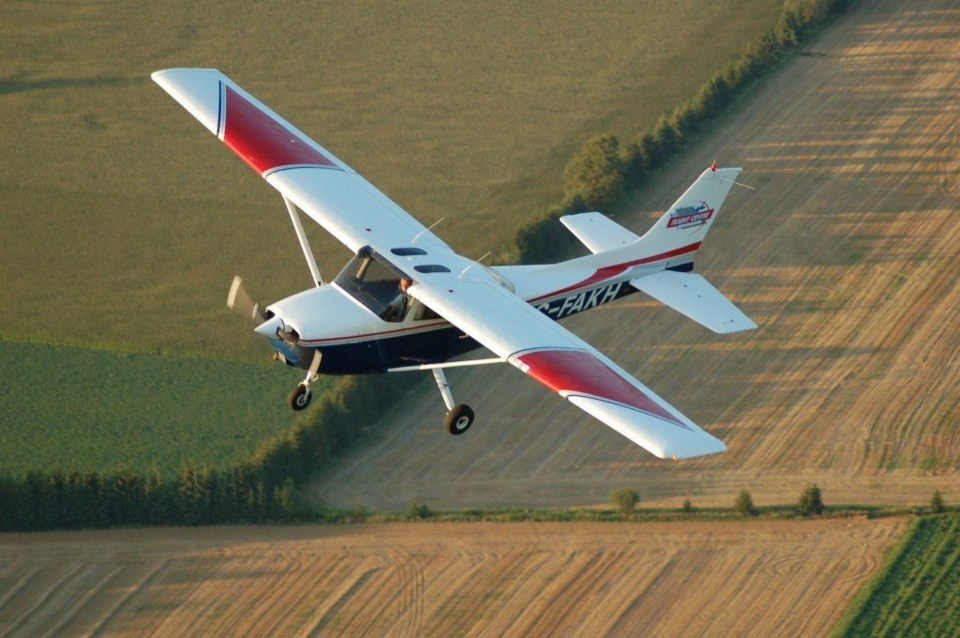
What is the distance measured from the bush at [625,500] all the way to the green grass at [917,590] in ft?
18.2

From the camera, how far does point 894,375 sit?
144 feet

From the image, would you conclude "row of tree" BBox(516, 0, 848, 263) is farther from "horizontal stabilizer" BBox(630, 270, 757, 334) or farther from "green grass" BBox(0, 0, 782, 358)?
"horizontal stabilizer" BBox(630, 270, 757, 334)

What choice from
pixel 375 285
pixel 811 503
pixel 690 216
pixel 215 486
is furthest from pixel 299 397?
pixel 811 503

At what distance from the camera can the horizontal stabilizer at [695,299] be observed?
3359 centimetres

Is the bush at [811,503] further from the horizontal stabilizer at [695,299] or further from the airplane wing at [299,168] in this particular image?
the airplane wing at [299,168]

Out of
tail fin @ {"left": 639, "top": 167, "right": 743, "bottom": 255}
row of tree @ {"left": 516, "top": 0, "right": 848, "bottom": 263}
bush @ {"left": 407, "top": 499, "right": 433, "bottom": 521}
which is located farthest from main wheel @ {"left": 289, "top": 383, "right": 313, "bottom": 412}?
row of tree @ {"left": 516, "top": 0, "right": 848, "bottom": 263}

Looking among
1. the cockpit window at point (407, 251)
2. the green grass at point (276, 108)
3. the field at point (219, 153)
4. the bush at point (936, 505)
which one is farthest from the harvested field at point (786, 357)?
the cockpit window at point (407, 251)

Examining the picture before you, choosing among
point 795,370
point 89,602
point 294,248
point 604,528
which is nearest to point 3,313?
point 294,248

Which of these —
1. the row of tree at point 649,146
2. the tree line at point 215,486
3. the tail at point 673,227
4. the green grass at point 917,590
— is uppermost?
the tail at point 673,227

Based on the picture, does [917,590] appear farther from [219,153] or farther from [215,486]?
[219,153]

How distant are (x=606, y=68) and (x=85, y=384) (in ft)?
81.3

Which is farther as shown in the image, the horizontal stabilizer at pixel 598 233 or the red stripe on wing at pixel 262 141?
the red stripe on wing at pixel 262 141

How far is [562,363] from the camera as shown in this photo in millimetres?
30094

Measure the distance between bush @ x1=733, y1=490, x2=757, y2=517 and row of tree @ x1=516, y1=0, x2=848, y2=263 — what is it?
35.8 ft
